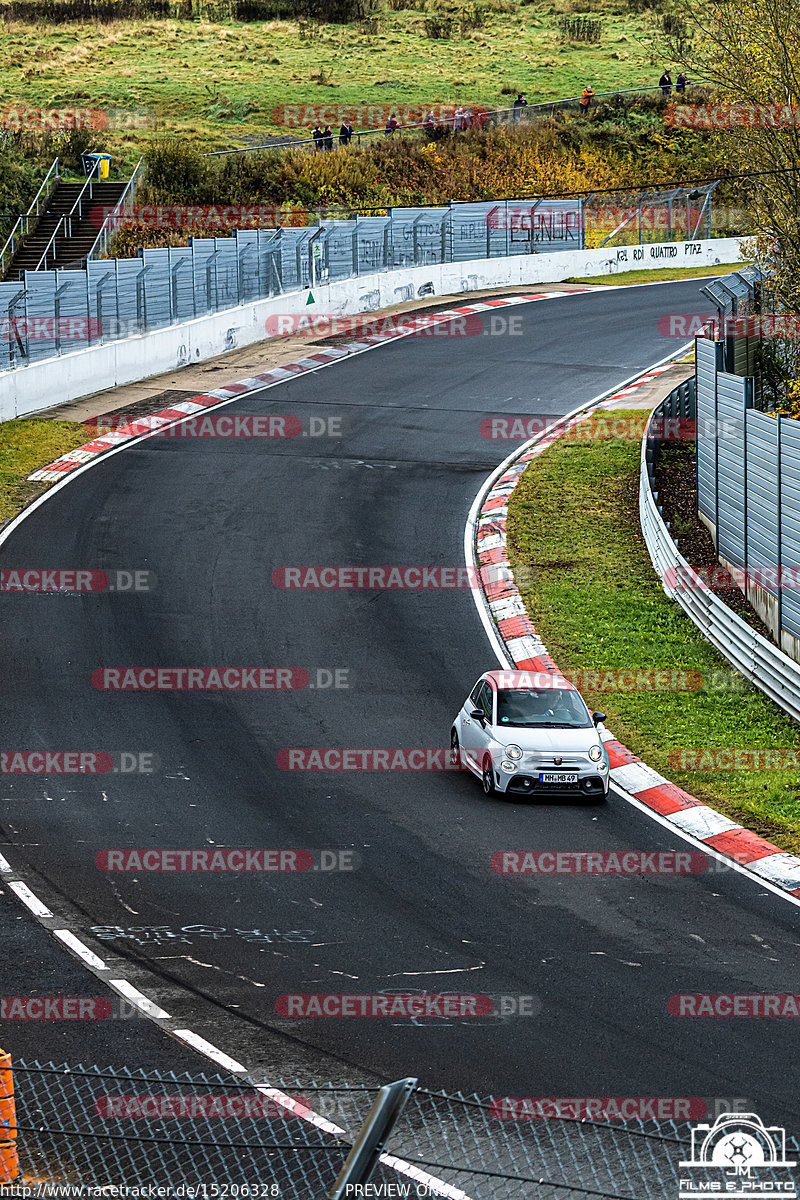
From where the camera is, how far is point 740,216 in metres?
58.6

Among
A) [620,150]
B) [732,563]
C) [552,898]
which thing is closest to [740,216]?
[620,150]

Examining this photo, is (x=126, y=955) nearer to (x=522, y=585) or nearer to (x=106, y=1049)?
(x=106, y=1049)

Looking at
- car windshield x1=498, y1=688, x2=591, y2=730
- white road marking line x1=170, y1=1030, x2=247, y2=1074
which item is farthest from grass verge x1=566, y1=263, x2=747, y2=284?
white road marking line x1=170, y1=1030, x2=247, y2=1074

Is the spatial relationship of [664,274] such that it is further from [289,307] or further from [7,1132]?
[7,1132]

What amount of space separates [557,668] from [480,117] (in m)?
47.3

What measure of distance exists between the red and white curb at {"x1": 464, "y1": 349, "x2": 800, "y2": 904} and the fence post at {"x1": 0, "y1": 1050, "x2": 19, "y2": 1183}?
882 cm

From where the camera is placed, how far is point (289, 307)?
4300cm

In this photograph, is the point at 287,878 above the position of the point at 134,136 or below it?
below

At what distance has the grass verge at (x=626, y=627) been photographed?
1766 centimetres

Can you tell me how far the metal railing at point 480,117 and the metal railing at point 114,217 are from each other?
448 cm

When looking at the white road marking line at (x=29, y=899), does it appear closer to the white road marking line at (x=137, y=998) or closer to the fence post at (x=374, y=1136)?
the white road marking line at (x=137, y=998)

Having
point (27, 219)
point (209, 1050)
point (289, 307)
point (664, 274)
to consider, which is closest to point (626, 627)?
point (209, 1050)

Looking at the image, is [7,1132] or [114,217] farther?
[114,217]

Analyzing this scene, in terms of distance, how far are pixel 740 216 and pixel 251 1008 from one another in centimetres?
5308
